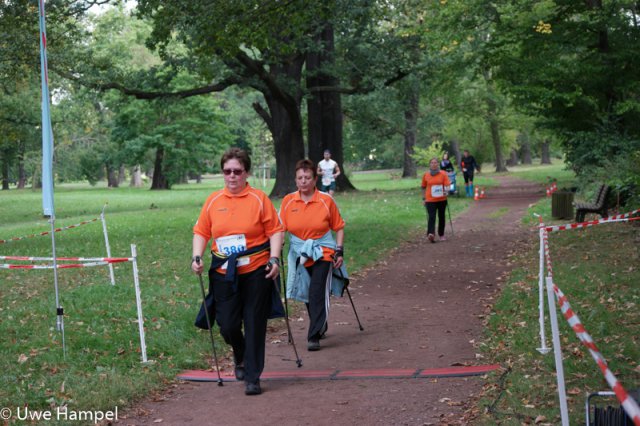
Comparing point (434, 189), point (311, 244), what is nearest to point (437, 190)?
point (434, 189)

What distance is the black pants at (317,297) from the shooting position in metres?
9.04

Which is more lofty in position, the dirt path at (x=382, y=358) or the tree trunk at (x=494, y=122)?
the tree trunk at (x=494, y=122)

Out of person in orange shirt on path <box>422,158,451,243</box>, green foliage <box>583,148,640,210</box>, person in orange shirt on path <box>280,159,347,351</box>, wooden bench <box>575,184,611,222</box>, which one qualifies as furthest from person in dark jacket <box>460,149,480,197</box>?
person in orange shirt on path <box>280,159,347,351</box>

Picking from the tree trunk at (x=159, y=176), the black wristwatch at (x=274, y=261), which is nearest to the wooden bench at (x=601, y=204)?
the black wristwatch at (x=274, y=261)

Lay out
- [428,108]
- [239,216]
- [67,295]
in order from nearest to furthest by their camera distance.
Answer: [239,216], [67,295], [428,108]

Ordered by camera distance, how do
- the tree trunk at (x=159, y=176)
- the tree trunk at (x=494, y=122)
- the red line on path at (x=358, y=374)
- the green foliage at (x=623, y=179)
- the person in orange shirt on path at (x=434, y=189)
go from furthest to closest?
the tree trunk at (x=159, y=176), the tree trunk at (x=494, y=122), the person in orange shirt on path at (x=434, y=189), the green foliage at (x=623, y=179), the red line on path at (x=358, y=374)

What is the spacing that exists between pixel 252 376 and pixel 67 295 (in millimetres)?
5731

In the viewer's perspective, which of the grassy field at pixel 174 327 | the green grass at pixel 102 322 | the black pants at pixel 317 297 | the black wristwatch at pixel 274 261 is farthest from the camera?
the black pants at pixel 317 297

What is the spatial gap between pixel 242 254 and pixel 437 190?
38.8 feet

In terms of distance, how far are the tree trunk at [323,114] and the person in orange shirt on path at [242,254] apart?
2998 centimetres

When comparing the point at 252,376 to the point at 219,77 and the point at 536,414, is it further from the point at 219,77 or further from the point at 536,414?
the point at 219,77

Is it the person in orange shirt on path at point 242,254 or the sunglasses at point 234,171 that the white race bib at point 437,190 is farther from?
the sunglasses at point 234,171

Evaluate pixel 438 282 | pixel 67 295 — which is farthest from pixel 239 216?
pixel 438 282

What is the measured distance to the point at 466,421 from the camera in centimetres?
614
